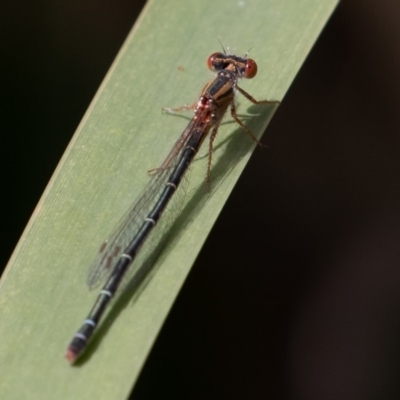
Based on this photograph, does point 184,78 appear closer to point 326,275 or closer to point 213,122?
point 213,122

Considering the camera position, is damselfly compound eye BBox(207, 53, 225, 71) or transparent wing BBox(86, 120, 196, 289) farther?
damselfly compound eye BBox(207, 53, 225, 71)

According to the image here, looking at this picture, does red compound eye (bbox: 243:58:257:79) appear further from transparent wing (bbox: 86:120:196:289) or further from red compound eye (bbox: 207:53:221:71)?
transparent wing (bbox: 86:120:196:289)

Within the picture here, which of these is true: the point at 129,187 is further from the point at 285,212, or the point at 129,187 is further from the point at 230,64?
the point at 285,212

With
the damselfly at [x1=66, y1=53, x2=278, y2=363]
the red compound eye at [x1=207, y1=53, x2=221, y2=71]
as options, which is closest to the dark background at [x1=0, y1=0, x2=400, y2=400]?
the damselfly at [x1=66, y1=53, x2=278, y2=363]

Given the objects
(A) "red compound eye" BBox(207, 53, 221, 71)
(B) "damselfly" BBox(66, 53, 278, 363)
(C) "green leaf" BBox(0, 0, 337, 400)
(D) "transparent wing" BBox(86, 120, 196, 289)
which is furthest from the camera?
(A) "red compound eye" BBox(207, 53, 221, 71)

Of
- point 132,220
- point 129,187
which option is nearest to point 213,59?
point 129,187
